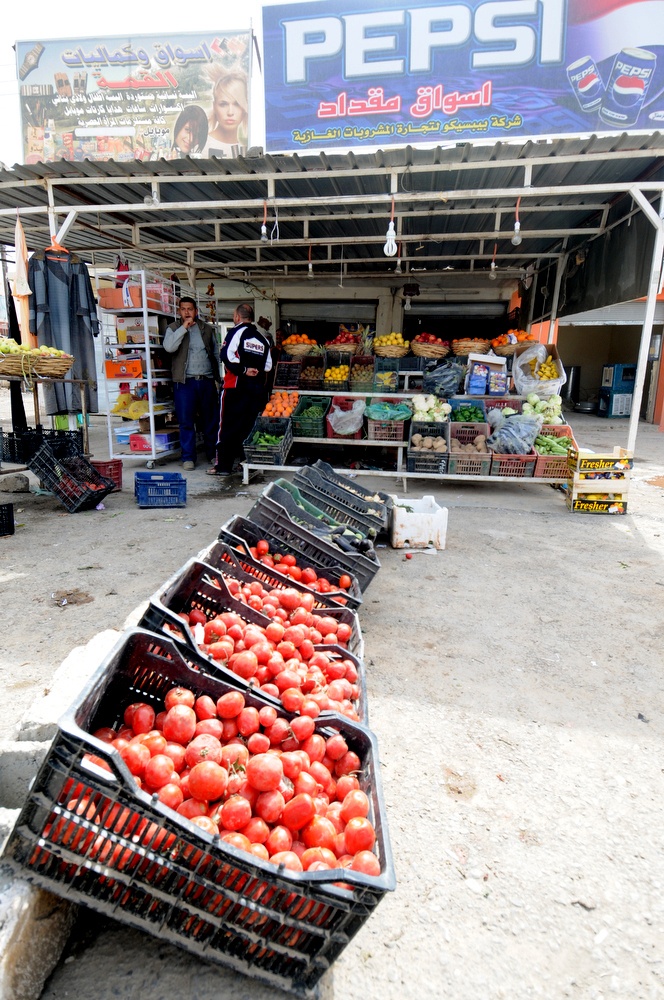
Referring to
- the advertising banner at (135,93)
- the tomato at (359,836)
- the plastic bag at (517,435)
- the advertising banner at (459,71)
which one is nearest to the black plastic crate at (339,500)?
the plastic bag at (517,435)

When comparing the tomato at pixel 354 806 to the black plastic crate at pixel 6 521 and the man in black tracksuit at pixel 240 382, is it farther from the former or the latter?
the man in black tracksuit at pixel 240 382

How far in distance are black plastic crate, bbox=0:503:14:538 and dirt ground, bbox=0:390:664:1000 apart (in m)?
0.16

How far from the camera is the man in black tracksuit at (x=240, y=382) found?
28.2 feet

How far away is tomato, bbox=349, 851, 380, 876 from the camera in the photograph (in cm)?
150

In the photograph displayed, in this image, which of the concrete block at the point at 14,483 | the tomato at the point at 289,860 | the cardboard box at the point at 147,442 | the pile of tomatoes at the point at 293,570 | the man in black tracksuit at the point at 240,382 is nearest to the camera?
the tomato at the point at 289,860

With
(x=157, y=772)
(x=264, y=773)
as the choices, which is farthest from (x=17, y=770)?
(x=264, y=773)

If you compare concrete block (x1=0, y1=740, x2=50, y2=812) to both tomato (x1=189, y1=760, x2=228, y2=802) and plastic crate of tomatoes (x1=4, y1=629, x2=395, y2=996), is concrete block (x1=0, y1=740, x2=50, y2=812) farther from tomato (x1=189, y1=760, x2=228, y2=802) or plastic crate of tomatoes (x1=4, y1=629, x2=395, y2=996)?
tomato (x1=189, y1=760, x2=228, y2=802)

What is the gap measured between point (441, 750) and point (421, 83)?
22.8 feet

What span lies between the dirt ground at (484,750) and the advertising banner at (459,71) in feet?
15.3

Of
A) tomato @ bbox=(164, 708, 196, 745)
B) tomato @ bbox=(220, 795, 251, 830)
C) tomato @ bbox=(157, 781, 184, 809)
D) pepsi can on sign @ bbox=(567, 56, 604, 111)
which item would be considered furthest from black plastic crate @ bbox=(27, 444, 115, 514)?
pepsi can on sign @ bbox=(567, 56, 604, 111)

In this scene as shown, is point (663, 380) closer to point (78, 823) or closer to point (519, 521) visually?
point (519, 521)

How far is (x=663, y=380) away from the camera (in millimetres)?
18062

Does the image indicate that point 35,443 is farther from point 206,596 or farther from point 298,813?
point 298,813

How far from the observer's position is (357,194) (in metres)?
7.95
